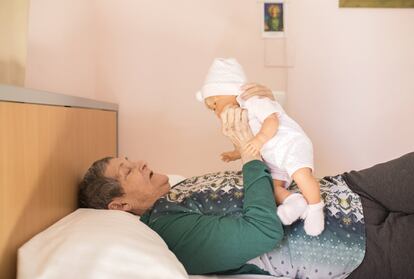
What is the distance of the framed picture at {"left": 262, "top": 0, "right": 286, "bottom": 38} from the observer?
2367 millimetres

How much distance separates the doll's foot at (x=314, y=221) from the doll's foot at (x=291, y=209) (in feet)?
0.07

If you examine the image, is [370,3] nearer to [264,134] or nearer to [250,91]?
[250,91]

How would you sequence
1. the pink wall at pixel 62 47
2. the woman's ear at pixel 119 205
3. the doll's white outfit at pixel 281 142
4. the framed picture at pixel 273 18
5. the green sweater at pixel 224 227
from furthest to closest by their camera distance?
the framed picture at pixel 273 18, the pink wall at pixel 62 47, the woman's ear at pixel 119 205, the doll's white outfit at pixel 281 142, the green sweater at pixel 224 227

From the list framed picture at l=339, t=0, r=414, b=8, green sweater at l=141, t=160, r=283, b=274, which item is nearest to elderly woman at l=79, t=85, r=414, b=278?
green sweater at l=141, t=160, r=283, b=274

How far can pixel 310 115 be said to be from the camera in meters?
2.45

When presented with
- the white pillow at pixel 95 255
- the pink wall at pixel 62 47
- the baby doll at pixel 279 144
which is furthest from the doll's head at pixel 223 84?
the pink wall at pixel 62 47

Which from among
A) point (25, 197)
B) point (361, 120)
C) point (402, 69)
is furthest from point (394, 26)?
point (25, 197)

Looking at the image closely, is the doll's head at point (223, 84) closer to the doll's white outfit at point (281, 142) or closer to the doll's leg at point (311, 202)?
the doll's white outfit at point (281, 142)

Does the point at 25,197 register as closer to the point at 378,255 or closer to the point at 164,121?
the point at 378,255

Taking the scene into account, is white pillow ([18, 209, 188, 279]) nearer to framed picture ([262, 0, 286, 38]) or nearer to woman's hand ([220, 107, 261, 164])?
woman's hand ([220, 107, 261, 164])

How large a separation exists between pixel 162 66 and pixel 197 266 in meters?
1.59

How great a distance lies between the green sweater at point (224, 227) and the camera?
1.00 meters

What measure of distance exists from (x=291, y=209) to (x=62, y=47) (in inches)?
55.3

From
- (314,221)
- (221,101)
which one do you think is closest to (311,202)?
(314,221)
